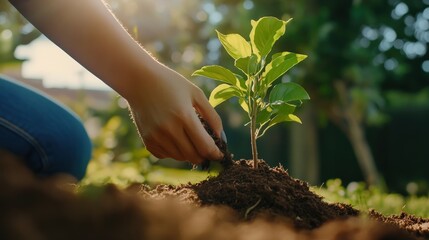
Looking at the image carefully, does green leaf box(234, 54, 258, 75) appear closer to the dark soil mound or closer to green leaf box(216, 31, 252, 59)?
green leaf box(216, 31, 252, 59)

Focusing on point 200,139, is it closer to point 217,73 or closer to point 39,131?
point 217,73

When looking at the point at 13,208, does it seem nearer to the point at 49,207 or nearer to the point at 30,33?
the point at 49,207

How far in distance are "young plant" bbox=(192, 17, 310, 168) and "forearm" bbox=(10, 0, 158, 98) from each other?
0.27 meters

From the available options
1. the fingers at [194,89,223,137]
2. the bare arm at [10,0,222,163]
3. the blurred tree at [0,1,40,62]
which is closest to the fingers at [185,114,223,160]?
the bare arm at [10,0,222,163]

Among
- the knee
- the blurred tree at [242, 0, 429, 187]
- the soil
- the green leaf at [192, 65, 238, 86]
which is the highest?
the blurred tree at [242, 0, 429, 187]

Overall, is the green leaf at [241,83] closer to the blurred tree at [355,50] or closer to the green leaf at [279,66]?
the green leaf at [279,66]

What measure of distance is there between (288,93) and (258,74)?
0.40 feet

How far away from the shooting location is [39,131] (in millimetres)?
2572

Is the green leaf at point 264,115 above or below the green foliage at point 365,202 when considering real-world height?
above

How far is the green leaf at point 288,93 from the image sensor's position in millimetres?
1776

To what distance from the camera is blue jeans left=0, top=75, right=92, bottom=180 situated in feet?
7.97

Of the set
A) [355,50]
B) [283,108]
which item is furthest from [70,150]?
[355,50]

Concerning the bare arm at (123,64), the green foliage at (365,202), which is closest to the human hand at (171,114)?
the bare arm at (123,64)

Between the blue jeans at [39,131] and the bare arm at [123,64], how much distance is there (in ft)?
3.01
